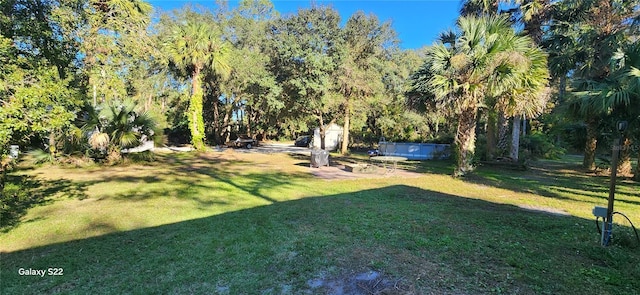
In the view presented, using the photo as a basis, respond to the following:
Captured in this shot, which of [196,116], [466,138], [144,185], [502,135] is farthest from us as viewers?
[196,116]

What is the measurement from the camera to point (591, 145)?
13.0 m

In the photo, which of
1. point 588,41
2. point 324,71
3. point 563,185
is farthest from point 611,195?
point 324,71

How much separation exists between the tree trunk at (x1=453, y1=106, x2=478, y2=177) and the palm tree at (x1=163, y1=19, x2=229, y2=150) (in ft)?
48.1

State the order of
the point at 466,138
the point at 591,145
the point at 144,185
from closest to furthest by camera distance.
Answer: the point at 144,185 < the point at 466,138 < the point at 591,145

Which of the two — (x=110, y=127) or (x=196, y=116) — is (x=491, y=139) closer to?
(x=196, y=116)

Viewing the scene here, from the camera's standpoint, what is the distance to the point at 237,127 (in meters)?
36.6

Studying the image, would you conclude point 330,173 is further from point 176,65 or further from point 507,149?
point 176,65

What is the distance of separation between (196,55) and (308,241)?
17069 millimetres

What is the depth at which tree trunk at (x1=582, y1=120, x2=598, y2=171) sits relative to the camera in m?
12.2

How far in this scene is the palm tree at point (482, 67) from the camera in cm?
921

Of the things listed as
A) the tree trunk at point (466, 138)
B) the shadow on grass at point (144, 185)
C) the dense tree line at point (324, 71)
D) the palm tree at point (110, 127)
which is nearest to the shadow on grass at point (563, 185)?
the tree trunk at point (466, 138)

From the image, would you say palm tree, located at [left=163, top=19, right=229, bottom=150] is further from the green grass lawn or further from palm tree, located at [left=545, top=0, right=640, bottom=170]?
palm tree, located at [left=545, top=0, right=640, bottom=170]

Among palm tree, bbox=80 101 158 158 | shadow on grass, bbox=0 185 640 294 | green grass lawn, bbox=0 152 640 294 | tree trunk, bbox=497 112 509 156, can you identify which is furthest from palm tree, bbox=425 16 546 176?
palm tree, bbox=80 101 158 158

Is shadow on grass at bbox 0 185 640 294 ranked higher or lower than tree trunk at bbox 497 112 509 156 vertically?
Result: lower
